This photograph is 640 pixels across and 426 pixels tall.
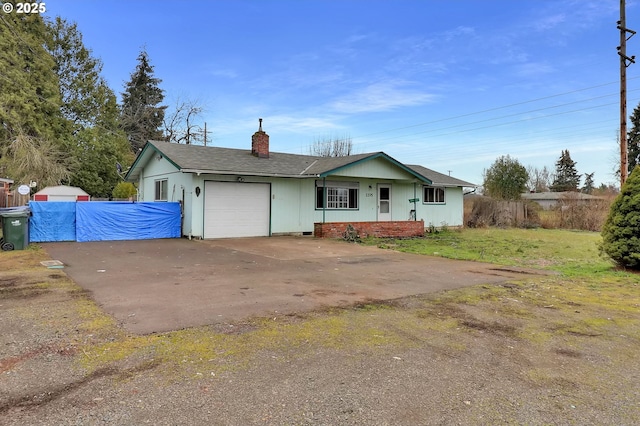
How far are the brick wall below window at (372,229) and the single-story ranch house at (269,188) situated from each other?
164 mm

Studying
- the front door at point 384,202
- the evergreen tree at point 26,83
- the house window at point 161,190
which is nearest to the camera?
the house window at point 161,190

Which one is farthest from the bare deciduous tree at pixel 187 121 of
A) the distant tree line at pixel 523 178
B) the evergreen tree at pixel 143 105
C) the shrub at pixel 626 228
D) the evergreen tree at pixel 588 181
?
the evergreen tree at pixel 588 181

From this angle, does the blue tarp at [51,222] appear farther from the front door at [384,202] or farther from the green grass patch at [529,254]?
the front door at [384,202]

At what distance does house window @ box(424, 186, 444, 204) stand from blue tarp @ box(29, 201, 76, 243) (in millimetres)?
17006

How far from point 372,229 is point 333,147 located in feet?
80.9

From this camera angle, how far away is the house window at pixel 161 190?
17531 mm

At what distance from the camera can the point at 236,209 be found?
16.0 m

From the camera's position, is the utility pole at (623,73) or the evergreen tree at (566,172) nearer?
the utility pole at (623,73)

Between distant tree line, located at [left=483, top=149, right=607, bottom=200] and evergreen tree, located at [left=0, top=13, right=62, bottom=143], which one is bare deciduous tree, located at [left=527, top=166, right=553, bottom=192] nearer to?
distant tree line, located at [left=483, top=149, right=607, bottom=200]

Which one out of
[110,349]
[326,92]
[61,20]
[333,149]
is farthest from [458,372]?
[61,20]

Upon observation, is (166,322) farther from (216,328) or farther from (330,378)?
(330,378)

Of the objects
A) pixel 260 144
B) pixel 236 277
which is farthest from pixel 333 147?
pixel 236 277

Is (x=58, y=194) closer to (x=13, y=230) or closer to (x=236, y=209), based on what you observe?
(x=13, y=230)

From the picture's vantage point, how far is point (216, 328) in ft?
14.9
